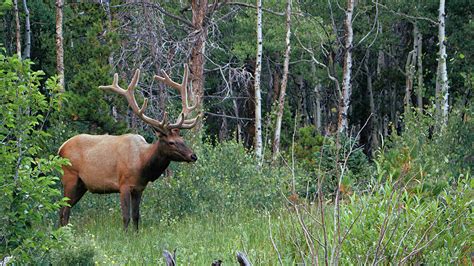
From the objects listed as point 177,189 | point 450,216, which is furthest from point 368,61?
point 450,216

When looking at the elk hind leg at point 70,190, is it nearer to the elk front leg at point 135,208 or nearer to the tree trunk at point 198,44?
the elk front leg at point 135,208

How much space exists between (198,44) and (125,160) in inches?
296

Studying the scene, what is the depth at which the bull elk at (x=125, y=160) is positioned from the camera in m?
13.0

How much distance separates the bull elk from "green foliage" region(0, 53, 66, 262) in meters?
4.57

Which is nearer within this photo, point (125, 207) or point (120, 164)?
Result: point (125, 207)

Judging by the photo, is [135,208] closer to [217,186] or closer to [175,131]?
[175,131]

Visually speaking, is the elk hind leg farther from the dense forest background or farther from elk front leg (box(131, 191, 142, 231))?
elk front leg (box(131, 191, 142, 231))

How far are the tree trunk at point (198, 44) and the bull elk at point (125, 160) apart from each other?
6517 millimetres

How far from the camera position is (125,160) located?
1317 centimetres

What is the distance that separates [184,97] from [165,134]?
973 millimetres

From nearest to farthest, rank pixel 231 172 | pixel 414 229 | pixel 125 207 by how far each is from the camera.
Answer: pixel 414 229, pixel 125 207, pixel 231 172

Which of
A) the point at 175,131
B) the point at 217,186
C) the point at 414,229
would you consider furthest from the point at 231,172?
the point at 414,229

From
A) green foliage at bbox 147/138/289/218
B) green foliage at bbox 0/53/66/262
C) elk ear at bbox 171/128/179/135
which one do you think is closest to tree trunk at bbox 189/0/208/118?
green foliage at bbox 147/138/289/218

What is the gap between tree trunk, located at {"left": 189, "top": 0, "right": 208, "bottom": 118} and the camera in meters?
20.2
